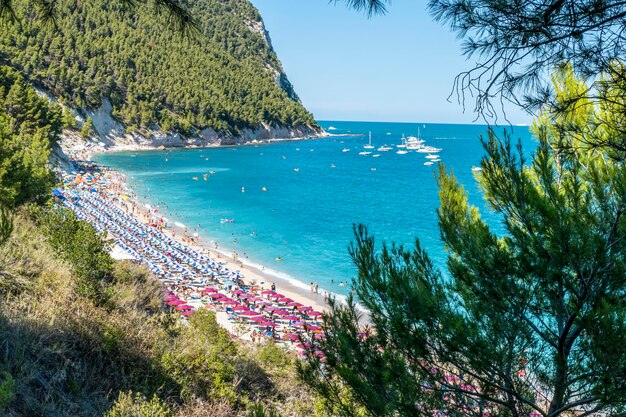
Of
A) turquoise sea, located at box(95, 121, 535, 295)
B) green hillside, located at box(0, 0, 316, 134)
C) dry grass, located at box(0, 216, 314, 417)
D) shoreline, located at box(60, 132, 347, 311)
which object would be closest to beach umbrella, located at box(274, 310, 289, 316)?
shoreline, located at box(60, 132, 347, 311)

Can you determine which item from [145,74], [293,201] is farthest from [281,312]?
[145,74]

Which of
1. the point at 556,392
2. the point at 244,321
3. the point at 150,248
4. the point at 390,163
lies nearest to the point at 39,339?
the point at 556,392

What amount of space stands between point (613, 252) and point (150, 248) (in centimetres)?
2626

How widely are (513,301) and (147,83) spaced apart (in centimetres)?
9563

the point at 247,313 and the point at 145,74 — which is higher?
the point at 145,74

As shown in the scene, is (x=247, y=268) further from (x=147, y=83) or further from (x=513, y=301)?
(x=147, y=83)

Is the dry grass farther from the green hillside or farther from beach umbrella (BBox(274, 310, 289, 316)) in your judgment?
the green hillside

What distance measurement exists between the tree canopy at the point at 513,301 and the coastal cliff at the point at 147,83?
184ft

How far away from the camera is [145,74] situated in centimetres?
9169

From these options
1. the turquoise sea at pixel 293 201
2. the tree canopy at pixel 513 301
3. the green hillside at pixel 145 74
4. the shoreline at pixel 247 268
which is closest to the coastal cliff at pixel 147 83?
the green hillside at pixel 145 74

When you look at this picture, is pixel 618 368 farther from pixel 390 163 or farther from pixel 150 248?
pixel 390 163

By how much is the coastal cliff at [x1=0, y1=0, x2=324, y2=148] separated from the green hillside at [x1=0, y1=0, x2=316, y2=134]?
7.2 inches

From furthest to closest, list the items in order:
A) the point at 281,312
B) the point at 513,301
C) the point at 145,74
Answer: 1. the point at 145,74
2. the point at 281,312
3. the point at 513,301

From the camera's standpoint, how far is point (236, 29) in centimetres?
14575
